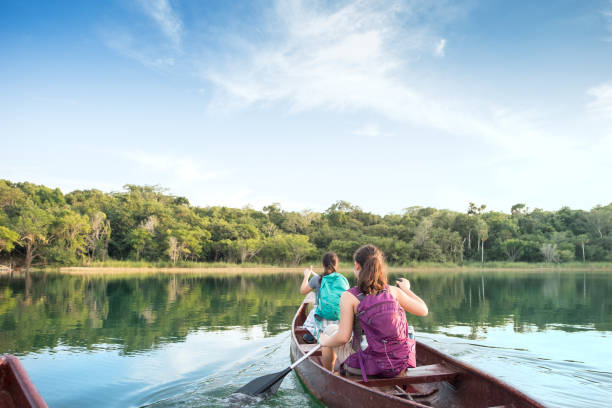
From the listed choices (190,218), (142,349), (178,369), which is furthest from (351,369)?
(190,218)

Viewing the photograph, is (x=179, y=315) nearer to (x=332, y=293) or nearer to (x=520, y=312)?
(x=332, y=293)

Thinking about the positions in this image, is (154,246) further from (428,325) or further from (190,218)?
(428,325)

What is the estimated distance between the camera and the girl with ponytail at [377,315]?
9.99 feet

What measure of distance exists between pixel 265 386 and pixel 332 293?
129cm

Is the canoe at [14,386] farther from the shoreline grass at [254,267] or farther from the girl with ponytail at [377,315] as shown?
the shoreline grass at [254,267]

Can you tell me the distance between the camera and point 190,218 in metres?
48.6

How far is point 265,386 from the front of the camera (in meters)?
4.23

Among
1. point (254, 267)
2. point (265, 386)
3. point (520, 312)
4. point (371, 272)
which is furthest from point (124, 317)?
point (254, 267)

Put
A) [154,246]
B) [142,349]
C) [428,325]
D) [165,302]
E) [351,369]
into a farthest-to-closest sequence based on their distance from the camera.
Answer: [154,246] < [165,302] < [428,325] < [142,349] < [351,369]

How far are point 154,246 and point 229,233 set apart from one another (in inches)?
327

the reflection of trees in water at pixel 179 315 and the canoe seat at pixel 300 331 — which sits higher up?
the canoe seat at pixel 300 331

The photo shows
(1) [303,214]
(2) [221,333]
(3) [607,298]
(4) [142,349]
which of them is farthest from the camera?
(1) [303,214]

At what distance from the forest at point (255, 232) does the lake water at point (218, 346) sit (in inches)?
1044

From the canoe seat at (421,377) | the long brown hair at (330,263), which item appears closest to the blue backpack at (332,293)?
the long brown hair at (330,263)
